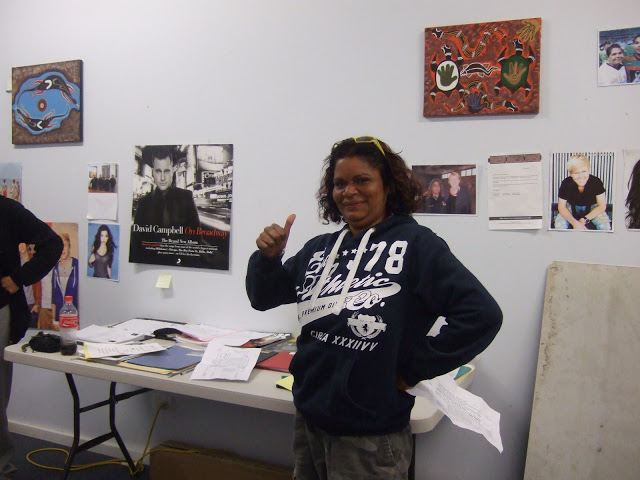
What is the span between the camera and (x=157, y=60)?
2387 millimetres

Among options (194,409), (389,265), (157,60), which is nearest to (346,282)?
(389,265)

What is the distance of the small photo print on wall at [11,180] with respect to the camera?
2.75 metres

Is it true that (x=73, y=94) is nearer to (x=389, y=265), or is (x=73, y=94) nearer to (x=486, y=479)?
(x=389, y=265)

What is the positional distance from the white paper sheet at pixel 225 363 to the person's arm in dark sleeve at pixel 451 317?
2.36ft

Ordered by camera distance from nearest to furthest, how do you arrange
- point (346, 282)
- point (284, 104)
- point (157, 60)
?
point (346, 282) → point (284, 104) → point (157, 60)

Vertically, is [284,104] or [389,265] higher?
[284,104]

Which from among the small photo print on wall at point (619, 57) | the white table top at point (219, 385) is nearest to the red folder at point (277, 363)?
the white table top at point (219, 385)

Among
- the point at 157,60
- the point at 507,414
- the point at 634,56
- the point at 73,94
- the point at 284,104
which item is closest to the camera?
the point at 634,56

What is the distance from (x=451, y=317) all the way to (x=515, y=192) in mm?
940

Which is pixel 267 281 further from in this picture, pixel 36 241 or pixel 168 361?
pixel 36 241

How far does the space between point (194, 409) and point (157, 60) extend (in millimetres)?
1731

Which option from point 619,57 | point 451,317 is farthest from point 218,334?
point 619,57

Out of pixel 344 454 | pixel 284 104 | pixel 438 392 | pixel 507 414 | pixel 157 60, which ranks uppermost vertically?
pixel 157 60

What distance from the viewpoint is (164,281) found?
2.40m
